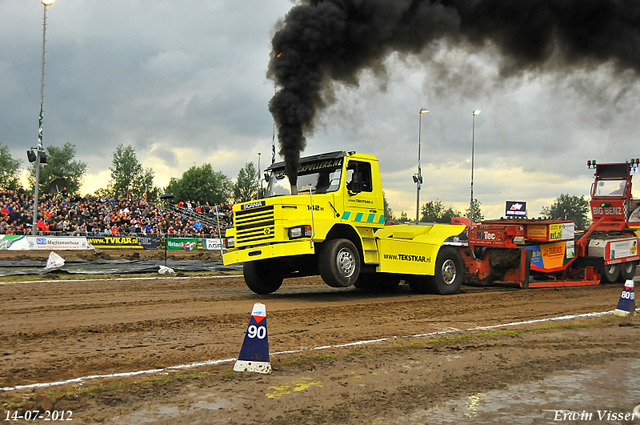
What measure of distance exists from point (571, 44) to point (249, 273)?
911 centimetres

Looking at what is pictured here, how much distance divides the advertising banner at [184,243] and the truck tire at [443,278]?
901 inches

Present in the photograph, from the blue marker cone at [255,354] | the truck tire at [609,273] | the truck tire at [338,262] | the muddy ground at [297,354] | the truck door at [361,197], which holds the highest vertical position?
the truck door at [361,197]

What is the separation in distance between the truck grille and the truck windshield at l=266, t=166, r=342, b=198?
3.21ft

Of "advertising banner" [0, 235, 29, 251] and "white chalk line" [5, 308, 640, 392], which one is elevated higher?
"advertising banner" [0, 235, 29, 251]

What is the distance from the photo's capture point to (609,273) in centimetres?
1623

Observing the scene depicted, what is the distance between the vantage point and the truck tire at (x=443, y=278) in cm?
1246

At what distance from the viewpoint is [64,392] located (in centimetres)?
433

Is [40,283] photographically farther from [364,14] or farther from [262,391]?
[262,391]

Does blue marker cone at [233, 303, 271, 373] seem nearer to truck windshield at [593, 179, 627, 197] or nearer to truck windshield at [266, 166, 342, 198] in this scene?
truck windshield at [266, 166, 342, 198]

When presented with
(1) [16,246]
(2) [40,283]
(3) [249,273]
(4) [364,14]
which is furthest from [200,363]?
(1) [16,246]

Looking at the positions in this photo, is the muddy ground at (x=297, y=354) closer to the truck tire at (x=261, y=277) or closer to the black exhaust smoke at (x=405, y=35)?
the truck tire at (x=261, y=277)

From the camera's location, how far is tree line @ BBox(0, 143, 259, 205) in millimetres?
75688

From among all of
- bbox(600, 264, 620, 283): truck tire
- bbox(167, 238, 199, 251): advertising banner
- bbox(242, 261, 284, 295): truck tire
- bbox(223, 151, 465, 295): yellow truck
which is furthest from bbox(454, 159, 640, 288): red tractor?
bbox(167, 238, 199, 251): advertising banner

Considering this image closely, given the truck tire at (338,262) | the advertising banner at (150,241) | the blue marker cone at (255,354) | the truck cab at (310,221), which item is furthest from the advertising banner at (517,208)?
the blue marker cone at (255,354)
